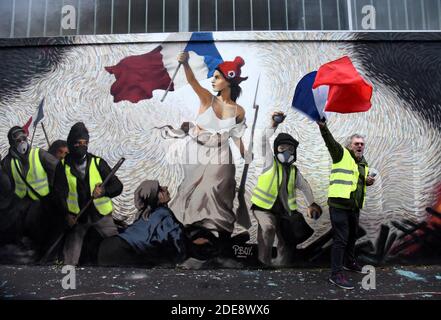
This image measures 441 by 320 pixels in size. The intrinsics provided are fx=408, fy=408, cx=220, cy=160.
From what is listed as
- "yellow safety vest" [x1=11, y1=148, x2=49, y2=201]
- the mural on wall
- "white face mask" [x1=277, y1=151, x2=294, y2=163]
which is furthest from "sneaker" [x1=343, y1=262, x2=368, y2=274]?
"yellow safety vest" [x1=11, y1=148, x2=49, y2=201]

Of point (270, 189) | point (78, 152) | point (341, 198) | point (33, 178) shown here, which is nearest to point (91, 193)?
point (78, 152)

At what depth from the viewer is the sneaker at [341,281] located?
485 cm

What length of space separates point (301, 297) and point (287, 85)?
3.01 m

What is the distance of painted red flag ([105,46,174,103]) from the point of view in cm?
609

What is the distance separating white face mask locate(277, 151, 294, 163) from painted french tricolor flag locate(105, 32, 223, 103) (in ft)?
5.19

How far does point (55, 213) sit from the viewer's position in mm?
6008

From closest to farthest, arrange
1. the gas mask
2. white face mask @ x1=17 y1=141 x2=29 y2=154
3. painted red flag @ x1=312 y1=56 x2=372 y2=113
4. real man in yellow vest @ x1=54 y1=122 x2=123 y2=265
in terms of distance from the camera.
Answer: painted red flag @ x1=312 y1=56 x2=372 y2=113 < real man in yellow vest @ x1=54 y1=122 x2=123 y2=265 < the gas mask < white face mask @ x1=17 y1=141 x2=29 y2=154

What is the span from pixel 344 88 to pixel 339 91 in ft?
0.22

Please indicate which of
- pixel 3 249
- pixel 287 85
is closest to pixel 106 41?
pixel 287 85

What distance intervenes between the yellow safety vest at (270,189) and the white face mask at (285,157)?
15cm

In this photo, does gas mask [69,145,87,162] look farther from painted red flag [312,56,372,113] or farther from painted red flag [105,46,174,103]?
painted red flag [312,56,372,113]

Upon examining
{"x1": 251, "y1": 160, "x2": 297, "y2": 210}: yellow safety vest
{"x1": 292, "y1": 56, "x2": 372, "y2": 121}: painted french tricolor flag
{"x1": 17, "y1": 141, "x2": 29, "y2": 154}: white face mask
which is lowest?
{"x1": 251, "y1": 160, "x2": 297, "y2": 210}: yellow safety vest

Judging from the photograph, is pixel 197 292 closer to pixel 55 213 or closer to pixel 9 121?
pixel 55 213

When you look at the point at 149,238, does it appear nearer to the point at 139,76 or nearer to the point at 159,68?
the point at 139,76
